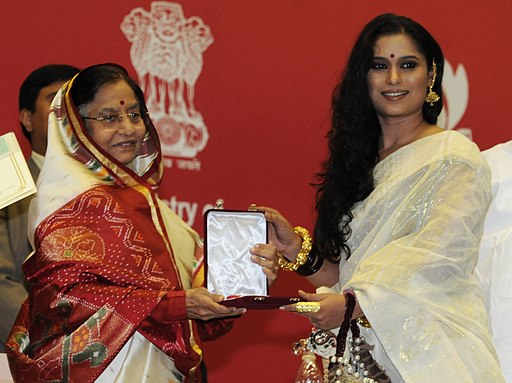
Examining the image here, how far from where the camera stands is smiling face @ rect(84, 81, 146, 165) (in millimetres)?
2986

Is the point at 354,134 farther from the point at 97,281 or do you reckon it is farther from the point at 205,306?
the point at 97,281

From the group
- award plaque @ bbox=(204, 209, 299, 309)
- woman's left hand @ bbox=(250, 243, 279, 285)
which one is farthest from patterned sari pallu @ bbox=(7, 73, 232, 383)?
woman's left hand @ bbox=(250, 243, 279, 285)

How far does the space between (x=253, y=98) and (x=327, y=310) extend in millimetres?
1607

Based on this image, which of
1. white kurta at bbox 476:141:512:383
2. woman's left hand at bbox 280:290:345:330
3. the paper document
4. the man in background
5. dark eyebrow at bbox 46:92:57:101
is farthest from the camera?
dark eyebrow at bbox 46:92:57:101

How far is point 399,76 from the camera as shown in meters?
3.02

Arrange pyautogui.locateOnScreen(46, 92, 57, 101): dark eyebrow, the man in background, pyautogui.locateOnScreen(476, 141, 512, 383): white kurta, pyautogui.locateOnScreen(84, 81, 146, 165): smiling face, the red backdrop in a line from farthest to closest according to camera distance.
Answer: the red backdrop → pyautogui.locateOnScreen(46, 92, 57, 101): dark eyebrow → the man in background → pyautogui.locateOnScreen(476, 141, 512, 383): white kurta → pyautogui.locateOnScreen(84, 81, 146, 165): smiling face

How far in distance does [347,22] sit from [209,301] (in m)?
1.94

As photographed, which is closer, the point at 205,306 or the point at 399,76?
the point at 205,306

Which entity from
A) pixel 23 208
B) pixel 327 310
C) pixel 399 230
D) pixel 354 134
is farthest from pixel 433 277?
pixel 23 208

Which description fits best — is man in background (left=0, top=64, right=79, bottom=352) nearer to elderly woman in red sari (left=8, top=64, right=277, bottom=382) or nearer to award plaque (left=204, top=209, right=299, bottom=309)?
elderly woman in red sari (left=8, top=64, right=277, bottom=382)

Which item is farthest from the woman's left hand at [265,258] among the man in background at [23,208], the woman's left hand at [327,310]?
the man in background at [23,208]

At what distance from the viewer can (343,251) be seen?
10.2 ft

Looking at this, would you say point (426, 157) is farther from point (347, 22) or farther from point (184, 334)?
point (347, 22)

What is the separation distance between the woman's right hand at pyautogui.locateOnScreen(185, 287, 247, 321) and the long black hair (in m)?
0.48
